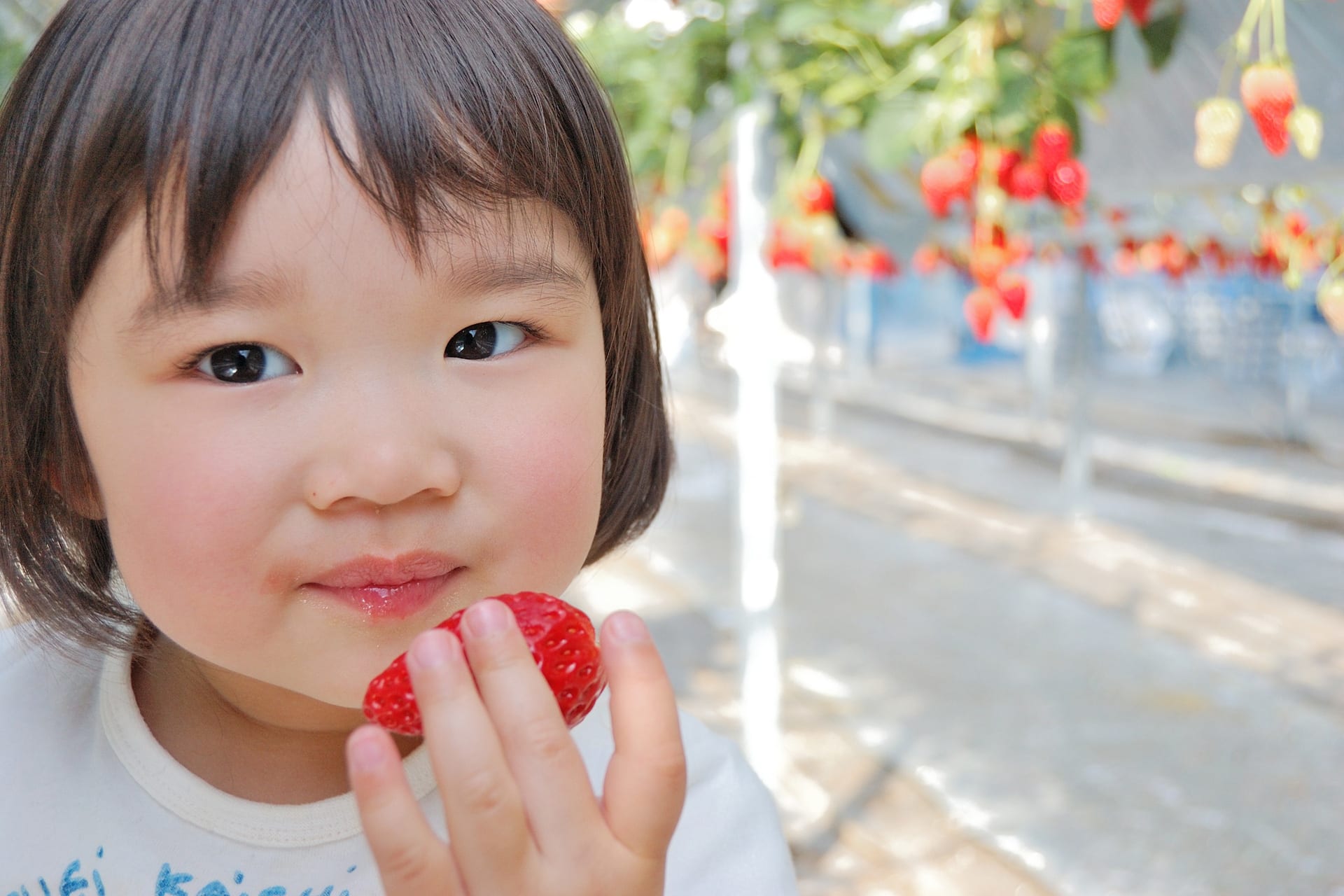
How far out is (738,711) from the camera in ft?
8.67

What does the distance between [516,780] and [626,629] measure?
6 centimetres

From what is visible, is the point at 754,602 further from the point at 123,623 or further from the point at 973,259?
the point at 123,623

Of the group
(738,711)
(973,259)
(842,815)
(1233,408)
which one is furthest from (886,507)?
(1233,408)

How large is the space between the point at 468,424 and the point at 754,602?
164cm

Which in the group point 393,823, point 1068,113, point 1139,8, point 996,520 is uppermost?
point 1139,8

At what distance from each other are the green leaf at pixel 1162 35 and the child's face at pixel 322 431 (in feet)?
4.20

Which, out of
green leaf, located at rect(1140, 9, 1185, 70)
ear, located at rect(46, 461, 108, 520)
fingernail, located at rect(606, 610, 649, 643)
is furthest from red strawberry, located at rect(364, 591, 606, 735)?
green leaf, located at rect(1140, 9, 1185, 70)

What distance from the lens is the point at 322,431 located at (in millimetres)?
453

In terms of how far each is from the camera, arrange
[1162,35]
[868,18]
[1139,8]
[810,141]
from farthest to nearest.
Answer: [810,141], [868,18], [1162,35], [1139,8]

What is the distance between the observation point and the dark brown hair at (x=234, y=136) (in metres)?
0.48

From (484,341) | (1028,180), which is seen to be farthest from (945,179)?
(484,341)

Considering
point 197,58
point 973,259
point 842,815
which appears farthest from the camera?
point 842,815

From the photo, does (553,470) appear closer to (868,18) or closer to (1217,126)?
(1217,126)

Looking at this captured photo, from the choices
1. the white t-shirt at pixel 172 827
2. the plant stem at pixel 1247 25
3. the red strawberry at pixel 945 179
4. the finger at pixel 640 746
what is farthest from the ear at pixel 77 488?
the red strawberry at pixel 945 179
